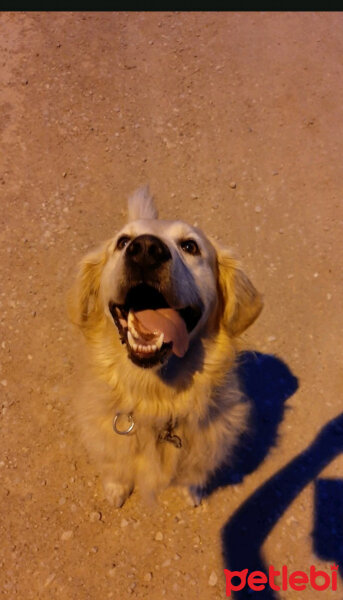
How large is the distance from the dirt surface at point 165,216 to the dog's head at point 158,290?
2.89ft

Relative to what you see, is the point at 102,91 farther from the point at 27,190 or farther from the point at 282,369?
the point at 282,369

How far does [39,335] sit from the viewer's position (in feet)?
12.3

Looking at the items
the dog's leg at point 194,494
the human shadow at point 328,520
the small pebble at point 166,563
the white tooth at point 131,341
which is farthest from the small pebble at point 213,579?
the white tooth at point 131,341

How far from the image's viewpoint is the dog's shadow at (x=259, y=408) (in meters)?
3.24

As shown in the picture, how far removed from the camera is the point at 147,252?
6.59ft

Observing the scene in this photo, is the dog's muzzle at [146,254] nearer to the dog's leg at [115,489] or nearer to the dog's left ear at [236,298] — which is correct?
the dog's left ear at [236,298]

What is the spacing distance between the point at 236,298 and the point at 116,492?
163 cm

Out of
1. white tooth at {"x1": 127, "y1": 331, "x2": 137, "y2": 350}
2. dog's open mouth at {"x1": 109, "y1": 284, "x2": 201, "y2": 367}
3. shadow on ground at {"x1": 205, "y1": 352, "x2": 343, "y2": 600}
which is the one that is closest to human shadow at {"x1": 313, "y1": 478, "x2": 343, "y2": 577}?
shadow on ground at {"x1": 205, "y1": 352, "x2": 343, "y2": 600}

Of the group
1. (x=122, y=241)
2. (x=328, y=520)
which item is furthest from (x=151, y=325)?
(x=328, y=520)

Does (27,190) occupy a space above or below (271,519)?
above

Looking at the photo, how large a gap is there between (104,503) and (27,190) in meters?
3.24

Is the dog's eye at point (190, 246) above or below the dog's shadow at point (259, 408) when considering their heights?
above

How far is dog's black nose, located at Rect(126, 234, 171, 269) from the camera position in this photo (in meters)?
2.00

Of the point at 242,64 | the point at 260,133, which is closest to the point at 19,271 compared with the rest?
the point at 260,133
